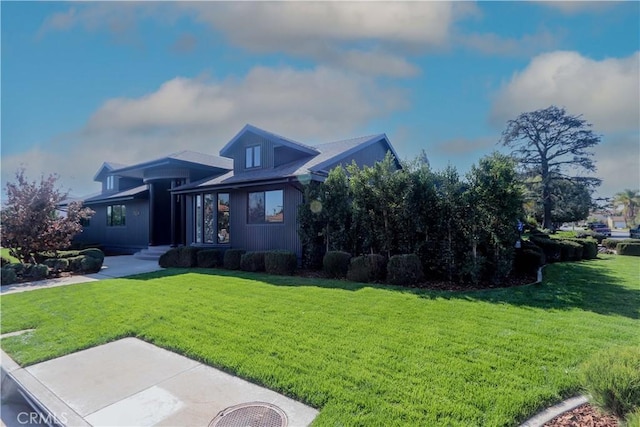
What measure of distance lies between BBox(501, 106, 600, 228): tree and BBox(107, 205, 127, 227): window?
35.5 meters

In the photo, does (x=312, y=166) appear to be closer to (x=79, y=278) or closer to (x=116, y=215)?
(x=79, y=278)

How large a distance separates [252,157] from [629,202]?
87.2 m

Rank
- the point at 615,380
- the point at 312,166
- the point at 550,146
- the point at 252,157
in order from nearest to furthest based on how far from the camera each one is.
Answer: the point at 615,380
the point at 312,166
the point at 252,157
the point at 550,146

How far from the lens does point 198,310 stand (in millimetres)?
6262

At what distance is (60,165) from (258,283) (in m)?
11.7

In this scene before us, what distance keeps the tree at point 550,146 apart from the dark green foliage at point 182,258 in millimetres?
33127

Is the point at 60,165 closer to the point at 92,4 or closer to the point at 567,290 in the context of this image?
the point at 92,4

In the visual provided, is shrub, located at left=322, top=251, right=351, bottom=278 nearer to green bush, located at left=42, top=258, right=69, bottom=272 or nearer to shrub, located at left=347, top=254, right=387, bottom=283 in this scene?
shrub, located at left=347, top=254, right=387, bottom=283

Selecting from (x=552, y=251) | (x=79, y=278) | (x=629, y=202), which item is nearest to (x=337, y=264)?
(x=79, y=278)

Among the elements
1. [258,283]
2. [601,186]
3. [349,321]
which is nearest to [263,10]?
[258,283]

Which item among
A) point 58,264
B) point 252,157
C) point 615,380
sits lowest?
point 58,264

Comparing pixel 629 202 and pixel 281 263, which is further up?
pixel 629 202

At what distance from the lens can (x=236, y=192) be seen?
46.9 ft

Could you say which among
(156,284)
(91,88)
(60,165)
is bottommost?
(156,284)
